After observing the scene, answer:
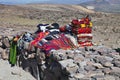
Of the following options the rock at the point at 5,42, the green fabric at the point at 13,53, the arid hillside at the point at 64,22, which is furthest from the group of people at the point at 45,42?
the arid hillside at the point at 64,22

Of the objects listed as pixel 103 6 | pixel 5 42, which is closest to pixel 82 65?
pixel 5 42

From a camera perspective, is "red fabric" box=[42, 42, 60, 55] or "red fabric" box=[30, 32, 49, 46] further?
"red fabric" box=[30, 32, 49, 46]

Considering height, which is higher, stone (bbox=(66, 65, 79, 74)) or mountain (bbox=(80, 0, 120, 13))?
stone (bbox=(66, 65, 79, 74))

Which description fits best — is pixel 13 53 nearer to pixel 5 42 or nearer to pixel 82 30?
pixel 5 42

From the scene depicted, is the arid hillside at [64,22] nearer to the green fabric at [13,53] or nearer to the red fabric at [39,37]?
the green fabric at [13,53]

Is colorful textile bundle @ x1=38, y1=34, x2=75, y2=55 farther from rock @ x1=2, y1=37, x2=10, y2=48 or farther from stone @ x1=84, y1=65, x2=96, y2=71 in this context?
rock @ x1=2, y1=37, x2=10, y2=48

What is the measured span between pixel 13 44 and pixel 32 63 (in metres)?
1.92

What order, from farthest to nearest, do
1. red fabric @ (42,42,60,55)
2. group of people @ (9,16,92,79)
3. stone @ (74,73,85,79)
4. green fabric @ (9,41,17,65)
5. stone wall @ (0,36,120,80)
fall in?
1. green fabric @ (9,41,17,65)
2. group of people @ (9,16,92,79)
3. red fabric @ (42,42,60,55)
4. stone wall @ (0,36,120,80)
5. stone @ (74,73,85,79)

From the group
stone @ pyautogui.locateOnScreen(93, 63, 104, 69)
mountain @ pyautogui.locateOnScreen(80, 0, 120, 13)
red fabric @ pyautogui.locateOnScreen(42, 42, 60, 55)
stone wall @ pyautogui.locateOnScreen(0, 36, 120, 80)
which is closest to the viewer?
stone wall @ pyautogui.locateOnScreen(0, 36, 120, 80)

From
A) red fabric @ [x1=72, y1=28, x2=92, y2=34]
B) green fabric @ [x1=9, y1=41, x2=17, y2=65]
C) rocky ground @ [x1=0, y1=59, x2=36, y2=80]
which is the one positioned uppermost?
red fabric @ [x1=72, y1=28, x2=92, y2=34]

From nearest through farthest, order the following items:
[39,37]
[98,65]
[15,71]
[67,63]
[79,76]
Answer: [79,76], [98,65], [67,63], [15,71], [39,37]

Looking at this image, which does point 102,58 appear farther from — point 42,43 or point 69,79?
point 42,43

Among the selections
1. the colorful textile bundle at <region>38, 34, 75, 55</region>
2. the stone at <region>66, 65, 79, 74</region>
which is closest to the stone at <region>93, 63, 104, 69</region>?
the stone at <region>66, 65, 79, 74</region>

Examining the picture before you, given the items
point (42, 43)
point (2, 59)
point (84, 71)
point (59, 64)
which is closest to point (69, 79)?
point (84, 71)
